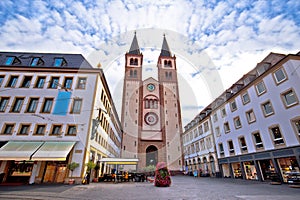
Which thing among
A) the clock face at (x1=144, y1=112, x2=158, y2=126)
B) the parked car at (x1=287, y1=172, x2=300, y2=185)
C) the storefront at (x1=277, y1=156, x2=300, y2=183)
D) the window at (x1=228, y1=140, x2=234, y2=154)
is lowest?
the parked car at (x1=287, y1=172, x2=300, y2=185)

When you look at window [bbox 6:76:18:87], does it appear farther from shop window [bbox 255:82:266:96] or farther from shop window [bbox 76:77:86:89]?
shop window [bbox 255:82:266:96]

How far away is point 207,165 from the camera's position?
29.4m

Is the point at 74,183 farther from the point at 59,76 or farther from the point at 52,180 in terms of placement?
the point at 59,76

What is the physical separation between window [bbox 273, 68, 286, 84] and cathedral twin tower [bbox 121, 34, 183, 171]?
26.5m

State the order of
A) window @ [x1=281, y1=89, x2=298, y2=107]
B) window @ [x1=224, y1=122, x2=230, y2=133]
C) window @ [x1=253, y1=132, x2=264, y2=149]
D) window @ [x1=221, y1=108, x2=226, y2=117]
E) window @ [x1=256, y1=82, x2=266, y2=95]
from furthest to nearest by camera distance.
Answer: window @ [x1=221, y1=108, x2=226, y2=117], window @ [x1=224, y1=122, x2=230, y2=133], window @ [x1=253, y1=132, x2=264, y2=149], window @ [x1=256, y1=82, x2=266, y2=95], window @ [x1=281, y1=89, x2=298, y2=107]

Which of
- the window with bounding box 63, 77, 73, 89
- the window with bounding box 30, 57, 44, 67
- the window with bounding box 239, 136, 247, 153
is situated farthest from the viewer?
the window with bounding box 30, 57, 44, 67

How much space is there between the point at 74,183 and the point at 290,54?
22912mm

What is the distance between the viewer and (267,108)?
655 inches

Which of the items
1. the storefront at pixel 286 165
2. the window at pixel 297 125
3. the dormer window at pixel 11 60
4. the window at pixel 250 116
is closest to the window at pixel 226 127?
the window at pixel 250 116

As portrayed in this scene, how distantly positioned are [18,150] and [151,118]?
29.0 m

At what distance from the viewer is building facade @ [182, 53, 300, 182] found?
1409 centimetres

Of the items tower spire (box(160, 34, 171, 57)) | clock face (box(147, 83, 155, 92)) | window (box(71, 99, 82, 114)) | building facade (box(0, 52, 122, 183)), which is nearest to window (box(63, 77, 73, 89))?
building facade (box(0, 52, 122, 183))

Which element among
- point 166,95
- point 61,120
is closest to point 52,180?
point 61,120

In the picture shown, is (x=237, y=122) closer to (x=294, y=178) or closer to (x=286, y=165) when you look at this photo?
(x=286, y=165)
